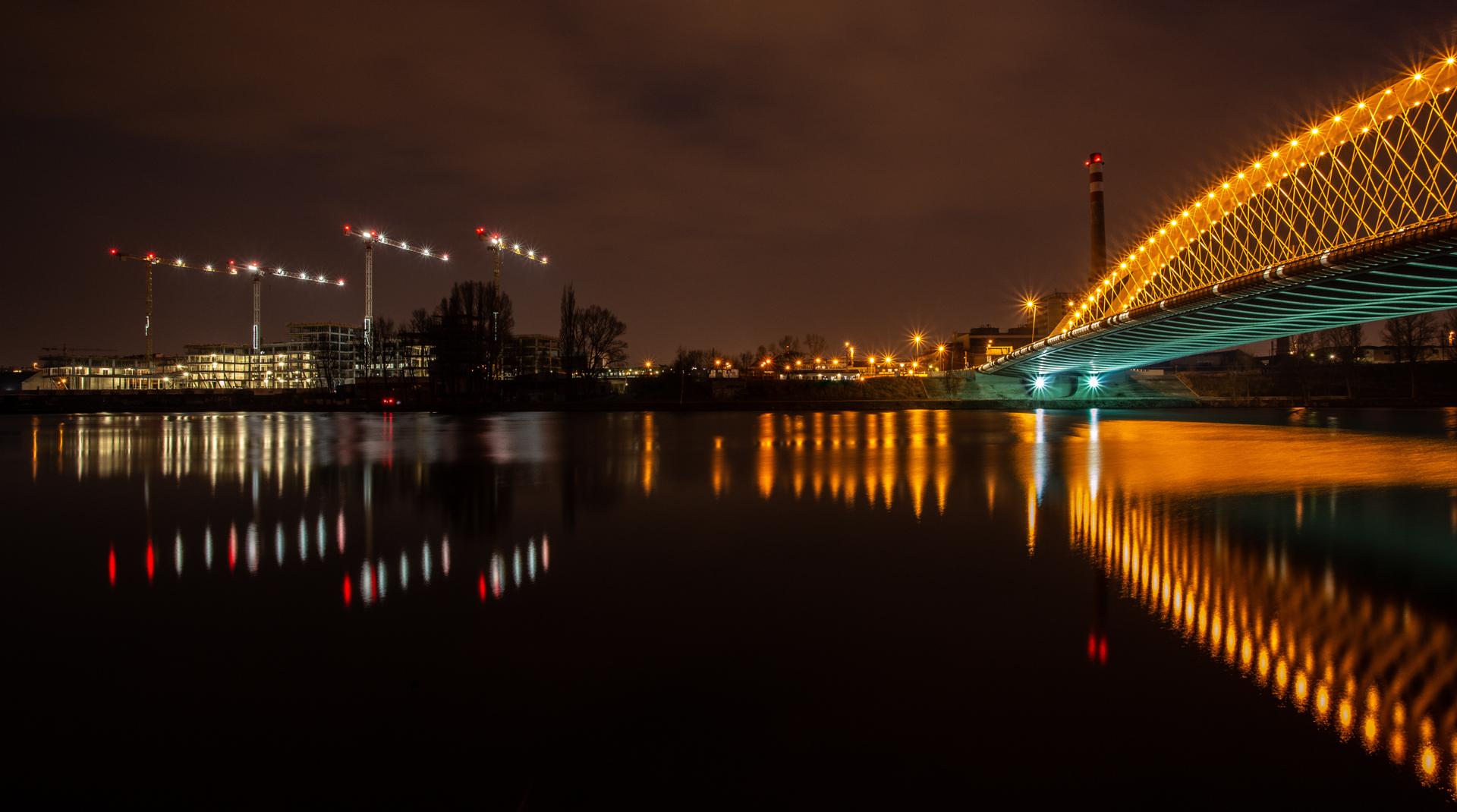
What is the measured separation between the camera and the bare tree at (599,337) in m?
63.7

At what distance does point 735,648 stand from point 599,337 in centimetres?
6090

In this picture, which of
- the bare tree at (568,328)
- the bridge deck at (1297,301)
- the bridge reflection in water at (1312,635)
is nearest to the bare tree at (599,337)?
the bare tree at (568,328)

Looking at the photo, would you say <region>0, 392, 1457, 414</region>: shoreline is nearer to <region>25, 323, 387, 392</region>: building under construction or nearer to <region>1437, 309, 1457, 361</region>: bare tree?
<region>1437, 309, 1457, 361</region>: bare tree

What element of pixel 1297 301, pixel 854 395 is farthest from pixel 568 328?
pixel 1297 301

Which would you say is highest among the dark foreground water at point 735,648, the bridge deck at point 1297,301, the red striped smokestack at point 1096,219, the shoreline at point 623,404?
the red striped smokestack at point 1096,219

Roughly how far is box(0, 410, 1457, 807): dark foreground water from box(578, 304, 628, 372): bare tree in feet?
171

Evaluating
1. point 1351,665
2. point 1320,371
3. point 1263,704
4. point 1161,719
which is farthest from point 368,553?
point 1320,371

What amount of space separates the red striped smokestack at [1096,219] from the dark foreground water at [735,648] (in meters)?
81.0

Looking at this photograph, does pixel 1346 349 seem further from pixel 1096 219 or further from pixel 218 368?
pixel 218 368

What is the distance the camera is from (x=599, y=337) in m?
64.4

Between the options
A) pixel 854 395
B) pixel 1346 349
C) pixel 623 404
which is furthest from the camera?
pixel 1346 349

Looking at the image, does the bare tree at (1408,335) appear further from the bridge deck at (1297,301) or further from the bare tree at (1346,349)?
the bridge deck at (1297,301)

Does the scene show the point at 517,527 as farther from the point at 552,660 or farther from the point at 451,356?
the point at 451,356

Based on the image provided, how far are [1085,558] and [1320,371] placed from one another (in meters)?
78.1
